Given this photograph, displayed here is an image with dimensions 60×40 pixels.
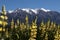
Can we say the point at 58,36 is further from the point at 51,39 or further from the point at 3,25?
the point at 3,25

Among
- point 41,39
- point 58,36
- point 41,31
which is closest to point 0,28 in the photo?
point 58,36

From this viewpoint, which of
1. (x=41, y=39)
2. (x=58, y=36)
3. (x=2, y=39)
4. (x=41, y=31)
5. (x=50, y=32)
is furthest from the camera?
(x=50, y=32)

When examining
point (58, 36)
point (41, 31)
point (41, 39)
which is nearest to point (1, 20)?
point (58, 36)

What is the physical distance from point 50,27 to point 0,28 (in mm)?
43819

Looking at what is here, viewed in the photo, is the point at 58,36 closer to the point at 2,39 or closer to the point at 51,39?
the point at 51,39

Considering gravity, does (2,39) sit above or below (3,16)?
below

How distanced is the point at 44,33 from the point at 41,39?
154 cm

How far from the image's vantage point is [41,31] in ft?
134

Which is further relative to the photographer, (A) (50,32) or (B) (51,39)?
(A) (50,32)

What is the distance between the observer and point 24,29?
40.5 m

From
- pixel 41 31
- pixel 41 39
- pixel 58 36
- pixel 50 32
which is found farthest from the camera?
pixel 50 32

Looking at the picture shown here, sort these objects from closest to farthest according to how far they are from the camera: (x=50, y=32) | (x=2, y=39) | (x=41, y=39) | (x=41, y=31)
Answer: (x=2, y=39) → (x=41, y=39) → (x=41, y=31) → (x=50, y=32)

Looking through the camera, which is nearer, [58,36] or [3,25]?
[3,25]

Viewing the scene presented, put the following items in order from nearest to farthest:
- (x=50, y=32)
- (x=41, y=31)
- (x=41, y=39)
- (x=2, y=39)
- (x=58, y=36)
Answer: (x=2, y=39)
(x=58, y=36)
(x=41, y=39)
(x=41, y=31)
(x=50, y=32)
